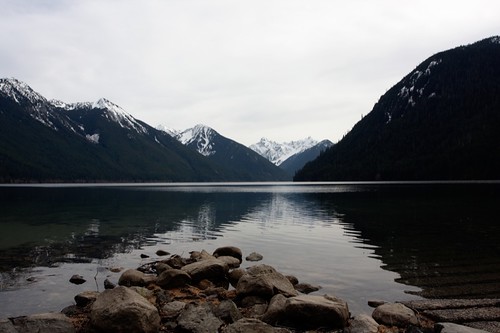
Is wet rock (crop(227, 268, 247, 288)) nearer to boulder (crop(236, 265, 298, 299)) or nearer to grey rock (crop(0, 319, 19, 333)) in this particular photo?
boulder (crop(236, 265, 298, 299))

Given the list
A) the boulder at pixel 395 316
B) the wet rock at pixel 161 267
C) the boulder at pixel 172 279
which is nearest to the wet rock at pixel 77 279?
the wet rock at pixel 161 267

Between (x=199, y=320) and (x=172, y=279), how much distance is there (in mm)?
6869

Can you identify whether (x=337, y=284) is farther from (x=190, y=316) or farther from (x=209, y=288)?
(x=190, y=316)

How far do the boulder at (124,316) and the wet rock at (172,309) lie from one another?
1612 mm

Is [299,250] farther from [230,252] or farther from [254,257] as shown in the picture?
[230,252]

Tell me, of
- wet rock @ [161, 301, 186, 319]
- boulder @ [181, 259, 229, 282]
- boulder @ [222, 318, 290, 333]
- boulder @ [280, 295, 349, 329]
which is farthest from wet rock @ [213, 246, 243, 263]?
boulder @ [222, 318, 290, 333]

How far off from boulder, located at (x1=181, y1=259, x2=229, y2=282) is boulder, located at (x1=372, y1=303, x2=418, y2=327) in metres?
9.90

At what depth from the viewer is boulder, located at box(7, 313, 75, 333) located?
14.2m

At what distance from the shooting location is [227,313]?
1648 cm

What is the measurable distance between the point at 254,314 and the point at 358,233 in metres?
29.3

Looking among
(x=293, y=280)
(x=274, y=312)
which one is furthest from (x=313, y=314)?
(x=293, y=280)

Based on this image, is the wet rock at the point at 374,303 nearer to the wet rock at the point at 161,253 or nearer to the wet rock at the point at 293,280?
the wet rock at the point at 293,280

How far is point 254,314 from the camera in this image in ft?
56.0

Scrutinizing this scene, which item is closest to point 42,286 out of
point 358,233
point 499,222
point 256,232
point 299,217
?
point 256,232
